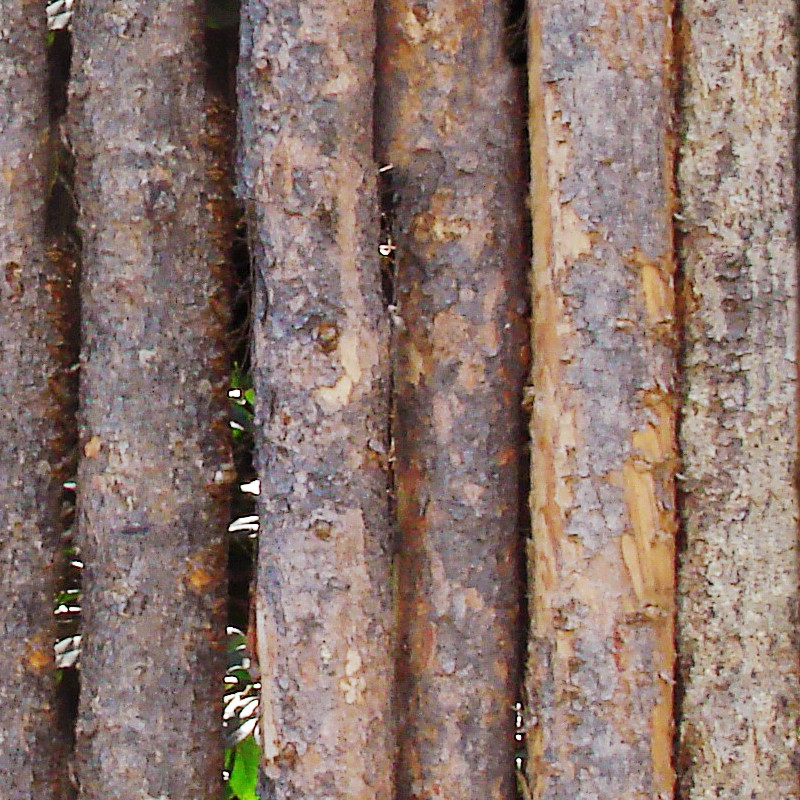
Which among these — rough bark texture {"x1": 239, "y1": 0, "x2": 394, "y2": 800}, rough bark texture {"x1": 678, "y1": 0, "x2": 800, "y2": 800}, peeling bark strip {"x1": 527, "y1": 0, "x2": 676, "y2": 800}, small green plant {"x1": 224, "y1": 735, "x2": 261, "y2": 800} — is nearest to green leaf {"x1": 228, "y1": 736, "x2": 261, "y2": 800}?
small green plant {"x1": 224, "y1": 735, "x2": 261, "y2": 800}

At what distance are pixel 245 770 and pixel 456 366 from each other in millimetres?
657

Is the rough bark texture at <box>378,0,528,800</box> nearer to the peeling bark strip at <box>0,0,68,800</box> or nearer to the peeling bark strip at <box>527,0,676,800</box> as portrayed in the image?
the peeling bark strip at <box>527,0,676,800</box>

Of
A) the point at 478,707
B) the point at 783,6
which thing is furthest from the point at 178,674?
the point at 783,6

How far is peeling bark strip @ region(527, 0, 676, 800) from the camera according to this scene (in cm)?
114

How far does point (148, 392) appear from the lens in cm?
122

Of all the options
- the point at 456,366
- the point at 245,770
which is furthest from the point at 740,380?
the point at 245,770

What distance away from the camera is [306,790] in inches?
45.7

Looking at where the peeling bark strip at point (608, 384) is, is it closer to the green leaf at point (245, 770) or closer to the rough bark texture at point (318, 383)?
the rough bark texture at point (318, 383)

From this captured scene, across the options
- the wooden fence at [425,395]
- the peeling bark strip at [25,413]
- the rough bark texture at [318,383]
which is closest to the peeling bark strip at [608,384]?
the wooden fence at [425,395]

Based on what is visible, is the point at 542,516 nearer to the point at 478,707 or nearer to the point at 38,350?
the point at 478,707

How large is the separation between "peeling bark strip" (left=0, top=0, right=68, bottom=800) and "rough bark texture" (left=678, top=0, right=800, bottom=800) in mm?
778

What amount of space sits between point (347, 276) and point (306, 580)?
35cm

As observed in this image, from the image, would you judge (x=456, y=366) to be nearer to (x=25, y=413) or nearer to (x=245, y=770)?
(x=25, y=413)

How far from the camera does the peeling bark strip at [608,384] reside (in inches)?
44.7
